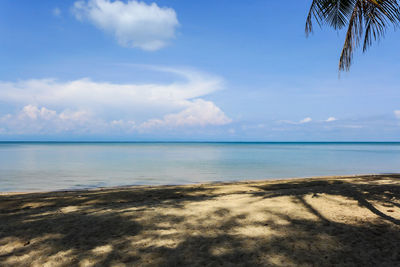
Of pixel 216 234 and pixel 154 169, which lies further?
pixel 154 169

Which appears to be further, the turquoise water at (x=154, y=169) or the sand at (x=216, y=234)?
the turquoise water at (x=154, y=169)

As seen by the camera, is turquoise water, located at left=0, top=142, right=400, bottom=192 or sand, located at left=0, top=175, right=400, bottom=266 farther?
turquoise water, located at left=0, top=142, right=400, bottom=192

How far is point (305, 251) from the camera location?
404 cm

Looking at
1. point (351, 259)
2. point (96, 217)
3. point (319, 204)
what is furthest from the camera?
point (319, 204)

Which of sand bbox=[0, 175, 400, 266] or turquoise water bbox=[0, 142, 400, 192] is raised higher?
sand bbox=[0, 175, 400, 266]

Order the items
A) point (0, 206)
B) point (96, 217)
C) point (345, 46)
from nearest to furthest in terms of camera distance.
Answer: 1. point (96, 217)
2. point (345, 46)
3. point (0, 206)

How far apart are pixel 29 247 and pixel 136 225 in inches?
68.9

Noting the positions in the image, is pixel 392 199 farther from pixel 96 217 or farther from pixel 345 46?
pixel 96 217

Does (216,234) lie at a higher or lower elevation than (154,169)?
higher

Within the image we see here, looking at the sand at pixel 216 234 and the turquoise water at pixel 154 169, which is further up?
the sand at pixel 216 234

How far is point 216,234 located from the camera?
470 cm

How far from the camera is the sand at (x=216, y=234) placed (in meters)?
3.95

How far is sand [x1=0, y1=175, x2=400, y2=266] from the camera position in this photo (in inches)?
155

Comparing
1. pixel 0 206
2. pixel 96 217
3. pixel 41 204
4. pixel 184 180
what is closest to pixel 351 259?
pixel 96 217
